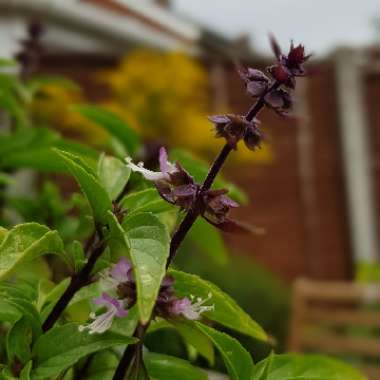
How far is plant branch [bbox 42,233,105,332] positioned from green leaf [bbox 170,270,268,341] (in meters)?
0.04

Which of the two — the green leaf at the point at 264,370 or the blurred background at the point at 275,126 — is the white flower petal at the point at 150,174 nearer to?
the green leaf at the point at 264,370

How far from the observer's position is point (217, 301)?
1.30ft

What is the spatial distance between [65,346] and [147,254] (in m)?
0.07

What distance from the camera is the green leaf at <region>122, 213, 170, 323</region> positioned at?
32cm

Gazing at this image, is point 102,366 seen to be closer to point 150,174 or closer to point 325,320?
point 150,174

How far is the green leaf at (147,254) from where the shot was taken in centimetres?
32

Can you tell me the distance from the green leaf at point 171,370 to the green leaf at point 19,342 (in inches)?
2.4

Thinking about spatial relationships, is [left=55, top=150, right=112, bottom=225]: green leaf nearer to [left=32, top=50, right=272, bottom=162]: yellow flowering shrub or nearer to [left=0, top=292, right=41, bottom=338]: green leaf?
[left=0, top=292, right=41, bottom=338]: green leaf

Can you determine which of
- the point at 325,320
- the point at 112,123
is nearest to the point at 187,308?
the point at 112,123

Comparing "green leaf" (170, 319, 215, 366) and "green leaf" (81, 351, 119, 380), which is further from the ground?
"green leaf" (170, 319, 215, 366)

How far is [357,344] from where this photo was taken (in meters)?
2.21

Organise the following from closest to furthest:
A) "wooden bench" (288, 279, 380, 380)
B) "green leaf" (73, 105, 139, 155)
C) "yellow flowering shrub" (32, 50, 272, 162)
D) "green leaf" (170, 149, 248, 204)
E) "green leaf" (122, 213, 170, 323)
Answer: "green leaf" (122, 213, 170, 323) < "green leaf" (170, 149, 248, 204) < "green leaf" (73, 105, 139, 155) < "wooden bench" (288, 279, 380, 380) < "yellow flowering shrub" (32, 50, 272, 162)

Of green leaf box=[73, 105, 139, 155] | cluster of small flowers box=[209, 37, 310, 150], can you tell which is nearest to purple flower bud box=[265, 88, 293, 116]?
cluster of small flowers box=[209, 37, 310, 150]

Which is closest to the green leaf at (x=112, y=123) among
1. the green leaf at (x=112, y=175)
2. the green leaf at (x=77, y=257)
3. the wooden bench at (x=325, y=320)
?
the green leaf at (x=112, y=175)
